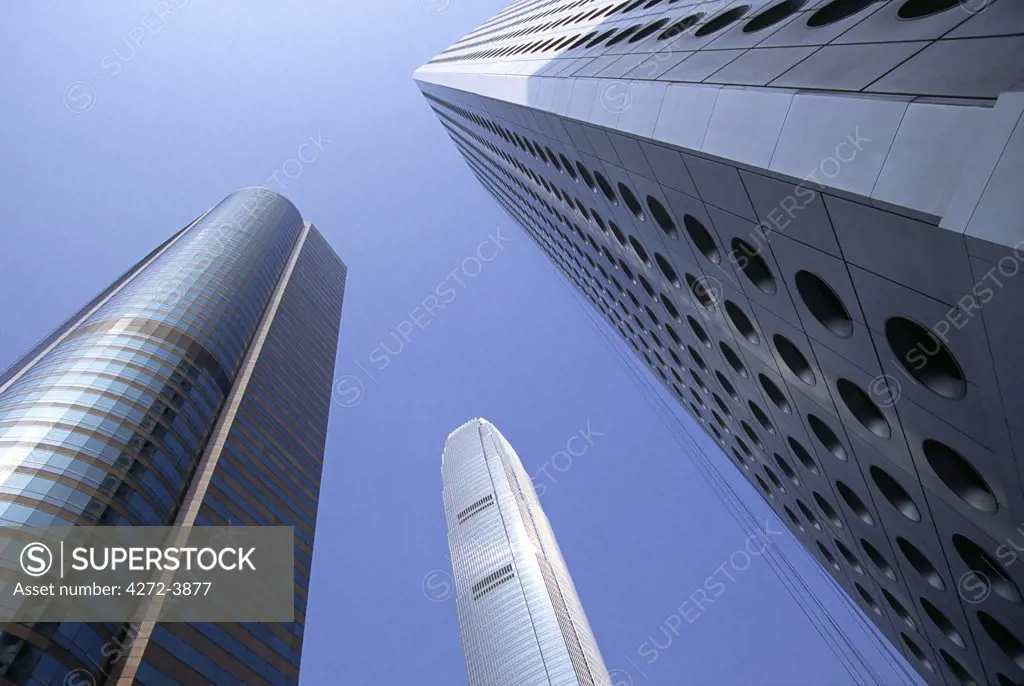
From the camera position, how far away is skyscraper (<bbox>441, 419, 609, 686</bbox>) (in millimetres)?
121500

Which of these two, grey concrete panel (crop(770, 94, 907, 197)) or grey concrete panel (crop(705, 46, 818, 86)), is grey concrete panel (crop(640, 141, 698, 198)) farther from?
grey concrete panel (crop(770, 94, 907, 197))

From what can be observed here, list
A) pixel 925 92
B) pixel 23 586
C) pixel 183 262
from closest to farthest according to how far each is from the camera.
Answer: pixel 925 92 < pixel 23 586 < pixel 183 262

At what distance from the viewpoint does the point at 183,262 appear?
253 feet

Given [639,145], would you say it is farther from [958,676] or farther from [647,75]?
[958,676]

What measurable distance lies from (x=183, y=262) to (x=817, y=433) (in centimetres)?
7761

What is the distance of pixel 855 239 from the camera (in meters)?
9.36

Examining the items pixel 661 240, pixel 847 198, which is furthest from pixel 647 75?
pixel 847 198

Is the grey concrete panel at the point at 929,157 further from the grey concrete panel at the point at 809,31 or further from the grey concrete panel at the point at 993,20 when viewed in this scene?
the grey concrete panel at the point at 809,31

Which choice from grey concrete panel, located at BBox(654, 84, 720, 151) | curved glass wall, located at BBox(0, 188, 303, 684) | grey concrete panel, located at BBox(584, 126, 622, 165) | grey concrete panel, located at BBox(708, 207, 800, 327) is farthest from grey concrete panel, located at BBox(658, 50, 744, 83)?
curved glass wall, located at BBox(0, 188, 303, 684)

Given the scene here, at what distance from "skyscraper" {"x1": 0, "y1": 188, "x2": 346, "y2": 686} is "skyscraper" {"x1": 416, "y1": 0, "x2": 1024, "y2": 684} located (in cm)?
3498

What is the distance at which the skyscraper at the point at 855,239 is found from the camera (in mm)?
7594

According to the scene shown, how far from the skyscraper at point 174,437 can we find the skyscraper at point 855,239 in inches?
1377

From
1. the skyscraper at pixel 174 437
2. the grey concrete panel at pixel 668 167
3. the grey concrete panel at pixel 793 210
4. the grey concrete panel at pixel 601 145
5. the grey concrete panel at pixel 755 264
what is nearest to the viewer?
the grey concrete panel at pixel 793 210

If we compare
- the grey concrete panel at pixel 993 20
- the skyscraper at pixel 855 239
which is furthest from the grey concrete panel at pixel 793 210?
the grey concrete panel at pixel 993 20
